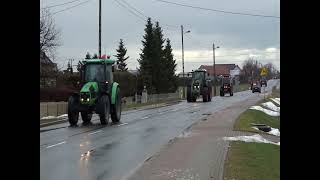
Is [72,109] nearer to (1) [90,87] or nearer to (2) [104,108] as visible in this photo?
(1) [90,87]

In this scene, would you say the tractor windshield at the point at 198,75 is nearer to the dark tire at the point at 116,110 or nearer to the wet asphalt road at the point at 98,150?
the dark tire at the point at 116,110

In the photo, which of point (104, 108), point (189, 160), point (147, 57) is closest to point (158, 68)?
point (147, 57)

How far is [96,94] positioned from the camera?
84.5ft

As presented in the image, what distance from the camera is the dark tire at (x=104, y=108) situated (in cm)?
2522

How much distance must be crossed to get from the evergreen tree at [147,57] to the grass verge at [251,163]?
57.3 m

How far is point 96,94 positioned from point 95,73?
1.21 metres

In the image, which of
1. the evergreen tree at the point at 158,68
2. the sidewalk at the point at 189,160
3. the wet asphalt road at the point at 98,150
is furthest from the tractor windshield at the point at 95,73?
the evergreen tree at the point at 158,68

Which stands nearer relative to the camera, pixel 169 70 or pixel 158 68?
pixel 158 68

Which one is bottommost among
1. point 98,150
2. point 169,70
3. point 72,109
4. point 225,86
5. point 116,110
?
point 98,150

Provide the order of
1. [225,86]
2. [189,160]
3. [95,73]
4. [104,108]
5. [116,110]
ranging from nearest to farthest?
[189,160] → [104,108] → [95,73] → [116,110] → [225,86]

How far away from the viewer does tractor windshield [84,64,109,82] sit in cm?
2625
